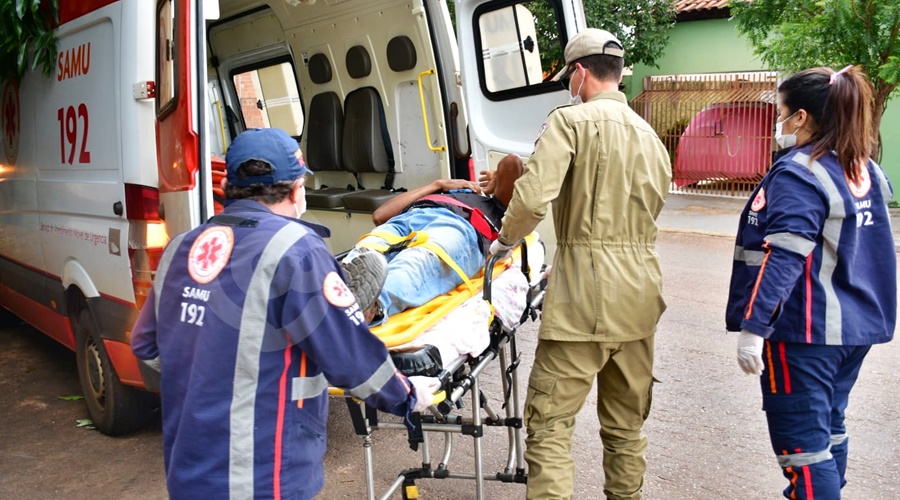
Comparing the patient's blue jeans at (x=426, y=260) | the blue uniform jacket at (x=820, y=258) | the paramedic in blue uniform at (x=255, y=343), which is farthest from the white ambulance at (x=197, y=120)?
the blue uniform jacket at (x=820, y=258)

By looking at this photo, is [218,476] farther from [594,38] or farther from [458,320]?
[594,38]

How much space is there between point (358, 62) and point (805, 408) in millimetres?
4491

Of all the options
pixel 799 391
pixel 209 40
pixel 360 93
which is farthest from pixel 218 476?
pixel 209 40

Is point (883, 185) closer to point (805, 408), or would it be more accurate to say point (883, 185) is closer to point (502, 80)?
point (805, 408)

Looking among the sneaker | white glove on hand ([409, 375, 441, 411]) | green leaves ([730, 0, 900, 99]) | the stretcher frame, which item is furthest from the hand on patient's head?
green leaves ([730, 0, 900, 99])

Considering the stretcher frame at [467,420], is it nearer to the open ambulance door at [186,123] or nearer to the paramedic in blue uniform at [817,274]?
the paramedic in blue uniform at [817,274]

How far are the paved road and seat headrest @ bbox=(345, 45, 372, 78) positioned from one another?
244cm

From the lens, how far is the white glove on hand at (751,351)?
103 inches

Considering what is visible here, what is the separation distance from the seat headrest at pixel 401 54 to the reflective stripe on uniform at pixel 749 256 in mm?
3401

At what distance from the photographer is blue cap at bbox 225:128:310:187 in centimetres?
200

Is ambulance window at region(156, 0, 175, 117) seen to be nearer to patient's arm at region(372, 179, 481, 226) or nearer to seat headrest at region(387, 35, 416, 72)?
patient's arm at region(372, 179, 481, 226)

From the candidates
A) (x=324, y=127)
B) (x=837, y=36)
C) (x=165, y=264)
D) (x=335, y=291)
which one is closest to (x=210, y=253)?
(x=165, y=264)

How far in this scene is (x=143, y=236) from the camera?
3568 mm

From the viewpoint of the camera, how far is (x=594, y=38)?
2.94m
